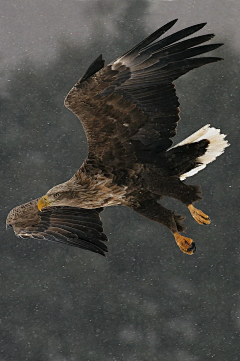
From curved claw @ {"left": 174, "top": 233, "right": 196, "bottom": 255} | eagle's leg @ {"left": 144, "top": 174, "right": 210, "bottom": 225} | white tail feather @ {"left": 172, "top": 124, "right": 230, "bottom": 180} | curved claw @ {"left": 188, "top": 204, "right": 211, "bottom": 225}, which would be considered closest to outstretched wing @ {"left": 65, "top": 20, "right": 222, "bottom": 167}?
eagle's leg @ {"left": 144, "top": 174, "right": 210, "bottom": 225}

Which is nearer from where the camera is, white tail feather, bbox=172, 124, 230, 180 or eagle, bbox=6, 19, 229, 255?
eagle, bbox=6, 19, 229, 255

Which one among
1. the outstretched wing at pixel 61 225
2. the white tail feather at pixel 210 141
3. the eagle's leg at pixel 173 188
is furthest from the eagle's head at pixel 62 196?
the white tail feather at pixel 210 141

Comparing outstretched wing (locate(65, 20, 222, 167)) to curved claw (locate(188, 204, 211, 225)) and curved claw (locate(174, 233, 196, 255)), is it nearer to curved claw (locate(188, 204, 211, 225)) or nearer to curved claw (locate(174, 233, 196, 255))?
curved claw (locate(188, 204, 211, 225))

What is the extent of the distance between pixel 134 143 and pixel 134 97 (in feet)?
1.94

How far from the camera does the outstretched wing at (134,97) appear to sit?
18.9 ft

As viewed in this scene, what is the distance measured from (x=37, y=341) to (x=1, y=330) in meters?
1.18

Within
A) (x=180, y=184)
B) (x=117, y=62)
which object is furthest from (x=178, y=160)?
(x=117, y=62)

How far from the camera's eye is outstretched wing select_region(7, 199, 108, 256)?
7.16 meters

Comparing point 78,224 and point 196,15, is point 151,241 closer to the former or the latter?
point 196,15

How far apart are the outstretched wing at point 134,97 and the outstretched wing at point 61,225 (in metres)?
1.24

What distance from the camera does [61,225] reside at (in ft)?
24.3

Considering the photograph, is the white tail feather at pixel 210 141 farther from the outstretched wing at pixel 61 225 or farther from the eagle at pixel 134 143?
the outstretched wing at pixel 61 225

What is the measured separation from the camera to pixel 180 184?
660 cm

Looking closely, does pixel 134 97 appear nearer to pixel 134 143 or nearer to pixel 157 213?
pixel 134 143
